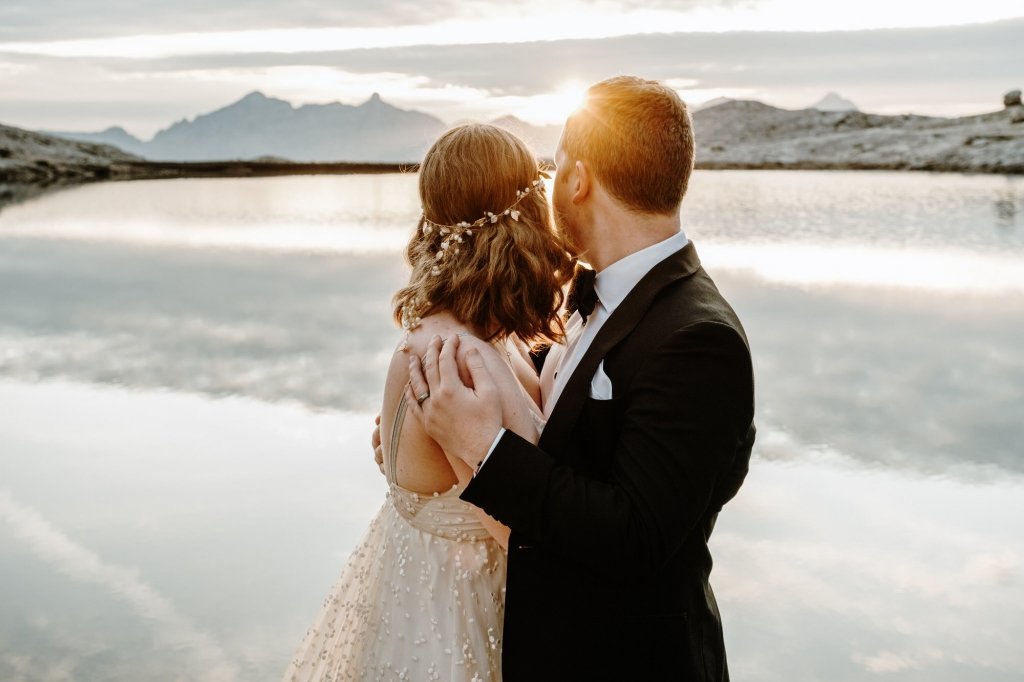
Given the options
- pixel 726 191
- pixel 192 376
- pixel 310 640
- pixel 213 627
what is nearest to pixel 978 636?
pixel 310 640

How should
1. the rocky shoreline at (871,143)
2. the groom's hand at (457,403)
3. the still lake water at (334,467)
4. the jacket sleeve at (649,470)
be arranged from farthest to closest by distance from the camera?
1. the rocky shoreline at (871,143)
2. the still lake water at (334,467)
3. the groom's hand at (457,403)
4. the jacket sleeve at (649,470)

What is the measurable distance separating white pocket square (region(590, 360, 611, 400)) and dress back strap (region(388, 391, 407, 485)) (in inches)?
18.1

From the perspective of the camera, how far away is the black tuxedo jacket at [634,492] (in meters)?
1.56

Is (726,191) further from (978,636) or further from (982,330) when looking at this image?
(978,636)

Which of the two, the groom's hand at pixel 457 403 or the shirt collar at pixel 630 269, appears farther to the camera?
the shirt collar at pixel 630 269

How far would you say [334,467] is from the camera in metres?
4.80

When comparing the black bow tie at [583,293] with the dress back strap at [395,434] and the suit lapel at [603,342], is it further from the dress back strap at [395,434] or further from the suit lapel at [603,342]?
the dress back strap at [395,434]

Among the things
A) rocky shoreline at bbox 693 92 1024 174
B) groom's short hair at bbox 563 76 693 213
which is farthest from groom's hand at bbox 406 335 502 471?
rocky shoreline at bbox 693 92 1024 174

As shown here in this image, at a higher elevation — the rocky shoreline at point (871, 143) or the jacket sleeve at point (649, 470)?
the rocky shoreline at point (871, 143)

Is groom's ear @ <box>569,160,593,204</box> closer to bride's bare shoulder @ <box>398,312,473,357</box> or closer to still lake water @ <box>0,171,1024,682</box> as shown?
bride's bare shoulder @ <box>398,312,473,357</box>

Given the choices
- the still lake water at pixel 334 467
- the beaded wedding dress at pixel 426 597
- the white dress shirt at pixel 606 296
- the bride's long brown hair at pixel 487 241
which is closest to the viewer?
the white dress shirt at pixel 606 296

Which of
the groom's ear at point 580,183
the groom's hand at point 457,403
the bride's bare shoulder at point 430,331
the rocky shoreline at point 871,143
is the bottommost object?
the groom's hand at point 457,403

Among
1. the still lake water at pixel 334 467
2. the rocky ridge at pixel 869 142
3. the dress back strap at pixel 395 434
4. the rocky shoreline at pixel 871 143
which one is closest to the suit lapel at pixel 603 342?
the dress back strap at pixel 395 434

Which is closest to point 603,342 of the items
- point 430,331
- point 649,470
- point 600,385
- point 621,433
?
point 600,385
